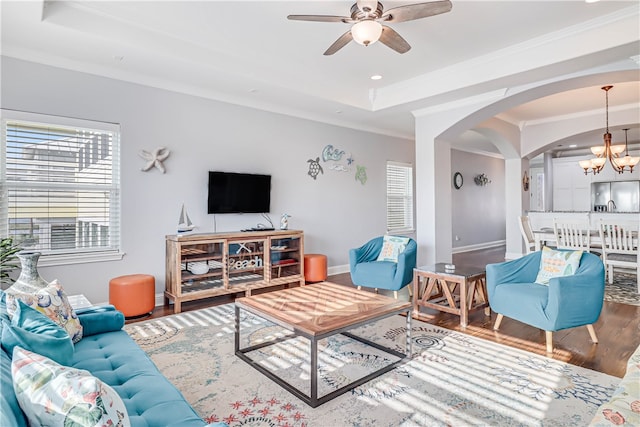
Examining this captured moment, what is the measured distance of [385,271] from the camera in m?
4.34

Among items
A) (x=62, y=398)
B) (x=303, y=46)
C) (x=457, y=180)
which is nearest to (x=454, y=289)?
(x=303, y=46)

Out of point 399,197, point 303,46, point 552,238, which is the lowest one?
point 552,238

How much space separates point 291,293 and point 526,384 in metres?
1.88

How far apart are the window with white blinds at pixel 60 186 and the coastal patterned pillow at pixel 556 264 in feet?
14.8

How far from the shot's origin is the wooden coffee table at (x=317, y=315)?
225 cm

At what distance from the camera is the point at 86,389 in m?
0.98

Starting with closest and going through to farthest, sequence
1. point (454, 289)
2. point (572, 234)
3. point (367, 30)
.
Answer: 1. point (367, 30)
2. point (454, 289)
3. point (572, 234)

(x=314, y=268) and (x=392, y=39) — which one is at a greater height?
(x=392, y=39)

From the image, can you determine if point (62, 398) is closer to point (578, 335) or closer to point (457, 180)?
point (578, 335)

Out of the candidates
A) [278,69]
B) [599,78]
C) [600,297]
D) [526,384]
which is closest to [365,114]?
[278,69]

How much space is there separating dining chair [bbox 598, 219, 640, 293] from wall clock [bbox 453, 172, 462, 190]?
13.0ft

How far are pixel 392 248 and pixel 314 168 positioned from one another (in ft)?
6.41

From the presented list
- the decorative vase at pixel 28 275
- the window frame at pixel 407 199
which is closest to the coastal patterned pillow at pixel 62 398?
the decorative vase at pixel 28 275

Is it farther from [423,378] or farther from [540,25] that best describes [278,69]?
[423,378]
